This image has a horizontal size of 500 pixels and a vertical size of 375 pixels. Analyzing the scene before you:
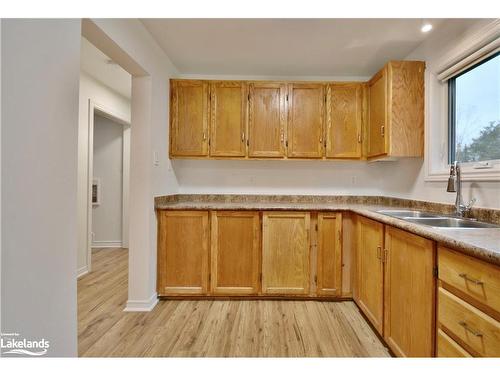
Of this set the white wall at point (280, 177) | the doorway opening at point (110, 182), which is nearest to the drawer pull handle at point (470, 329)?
the white wall at point (280, 177)

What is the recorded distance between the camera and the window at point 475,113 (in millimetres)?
1751

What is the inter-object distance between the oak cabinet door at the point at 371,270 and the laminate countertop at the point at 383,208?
0.41 feet

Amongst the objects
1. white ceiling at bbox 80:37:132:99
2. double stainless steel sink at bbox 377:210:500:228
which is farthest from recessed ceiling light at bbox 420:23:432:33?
white ceiling at bbox 80:37:132:99

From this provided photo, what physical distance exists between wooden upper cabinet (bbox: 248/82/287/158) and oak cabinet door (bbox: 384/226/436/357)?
4.71ft

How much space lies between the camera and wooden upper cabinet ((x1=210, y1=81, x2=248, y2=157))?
9.20 feet

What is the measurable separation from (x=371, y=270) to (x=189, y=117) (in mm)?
2231

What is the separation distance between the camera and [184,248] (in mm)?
2562

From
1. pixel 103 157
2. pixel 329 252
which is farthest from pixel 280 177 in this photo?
pixel 103 157

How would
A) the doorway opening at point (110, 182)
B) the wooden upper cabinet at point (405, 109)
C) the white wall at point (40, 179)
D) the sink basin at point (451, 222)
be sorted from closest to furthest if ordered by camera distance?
the white wall at point (40, 179), the sink basin at point (451, 222), the wooden upper cabinet at point (405, 109), the doorway opening at point (110, 182)

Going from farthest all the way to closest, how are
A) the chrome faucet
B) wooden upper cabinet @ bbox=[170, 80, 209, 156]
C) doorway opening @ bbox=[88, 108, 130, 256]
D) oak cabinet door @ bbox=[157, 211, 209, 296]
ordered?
doorway opening @ bbox=[88, 108, 130, 256] < wooden upper cabinet @ bbox=[170, 80, 209, 156] < oak cabinet door @ bbox=[157, 211, 209, 296] < the chrome faucet

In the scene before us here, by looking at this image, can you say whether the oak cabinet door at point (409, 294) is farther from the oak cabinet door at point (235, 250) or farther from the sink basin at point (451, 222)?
the oak cabinet door at point (235, 250)

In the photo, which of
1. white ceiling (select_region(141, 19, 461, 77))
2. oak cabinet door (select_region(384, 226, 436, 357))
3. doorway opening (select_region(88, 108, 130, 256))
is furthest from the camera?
doorway opening (select_region(88, 108, 130, 256))

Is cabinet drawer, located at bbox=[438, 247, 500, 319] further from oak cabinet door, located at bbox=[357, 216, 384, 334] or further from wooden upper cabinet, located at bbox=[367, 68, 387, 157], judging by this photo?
wooden upper cabinet, located at bbox=[367, 68, 387, 157]

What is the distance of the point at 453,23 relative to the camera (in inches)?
77.1
